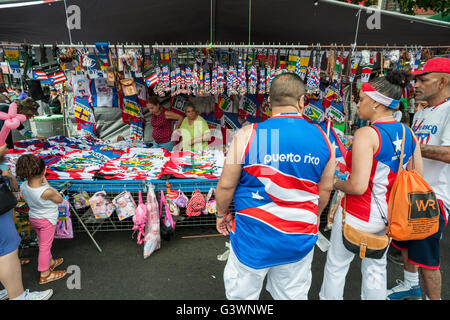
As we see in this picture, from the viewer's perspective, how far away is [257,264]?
147 centimetres

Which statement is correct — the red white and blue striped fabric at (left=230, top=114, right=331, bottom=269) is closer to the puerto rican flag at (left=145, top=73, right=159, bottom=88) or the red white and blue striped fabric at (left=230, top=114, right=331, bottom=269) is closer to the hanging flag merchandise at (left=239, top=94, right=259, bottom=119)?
the puerto rican flag at (left=145, top=73, right=159, bottom=88)

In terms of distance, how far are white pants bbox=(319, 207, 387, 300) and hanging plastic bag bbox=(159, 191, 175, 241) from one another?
5.45 ft

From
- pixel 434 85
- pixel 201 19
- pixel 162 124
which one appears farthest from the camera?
pixel 201 19

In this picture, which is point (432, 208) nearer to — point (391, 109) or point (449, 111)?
point (391, 109)

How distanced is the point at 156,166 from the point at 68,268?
4.62ft

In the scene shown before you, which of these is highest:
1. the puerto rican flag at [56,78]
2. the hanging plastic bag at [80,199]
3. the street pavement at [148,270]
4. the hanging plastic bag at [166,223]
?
the puerto rican flag at [56,78]

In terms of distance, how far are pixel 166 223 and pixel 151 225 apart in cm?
17

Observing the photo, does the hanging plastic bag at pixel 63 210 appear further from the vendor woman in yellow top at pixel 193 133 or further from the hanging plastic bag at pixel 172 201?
the vendor woman in yellow top at pixel 193 133

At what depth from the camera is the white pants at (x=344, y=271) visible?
183cm

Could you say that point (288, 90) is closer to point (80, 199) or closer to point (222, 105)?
point (80, 199)

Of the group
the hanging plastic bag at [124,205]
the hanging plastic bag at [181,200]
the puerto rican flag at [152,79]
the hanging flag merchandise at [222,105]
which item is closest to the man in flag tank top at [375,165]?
the hanging plastic bag at [181,200]

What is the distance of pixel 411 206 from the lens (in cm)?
163

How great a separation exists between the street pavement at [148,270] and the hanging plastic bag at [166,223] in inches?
7.4

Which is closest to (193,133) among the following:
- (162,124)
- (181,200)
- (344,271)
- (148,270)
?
(162,124)
